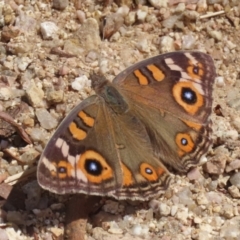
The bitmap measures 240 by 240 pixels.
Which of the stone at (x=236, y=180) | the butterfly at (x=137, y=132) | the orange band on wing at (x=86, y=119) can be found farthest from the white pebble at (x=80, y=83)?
the stone at (x=236, y=180)

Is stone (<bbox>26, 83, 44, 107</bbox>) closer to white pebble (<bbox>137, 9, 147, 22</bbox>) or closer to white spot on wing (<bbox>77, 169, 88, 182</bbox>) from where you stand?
white spot on wing (<bbox>77, 169, 88, 182</bbox>)

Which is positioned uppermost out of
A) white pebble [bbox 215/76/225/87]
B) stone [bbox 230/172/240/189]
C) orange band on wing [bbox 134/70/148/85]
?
orange band on wing [bbox 134/70/148/85]

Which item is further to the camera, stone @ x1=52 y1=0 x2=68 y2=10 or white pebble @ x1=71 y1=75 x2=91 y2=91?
stone @ x1=52 y1=0 x2=68 y2=10

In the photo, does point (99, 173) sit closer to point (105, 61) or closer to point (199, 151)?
point (199, 151)

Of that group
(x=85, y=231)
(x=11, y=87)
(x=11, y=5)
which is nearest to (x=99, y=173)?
(x=85, y=231)

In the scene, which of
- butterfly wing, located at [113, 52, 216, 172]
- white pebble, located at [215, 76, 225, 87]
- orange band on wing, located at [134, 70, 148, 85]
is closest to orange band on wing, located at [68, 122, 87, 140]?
butterfly wing, located at [113, 52, 216, 172]
